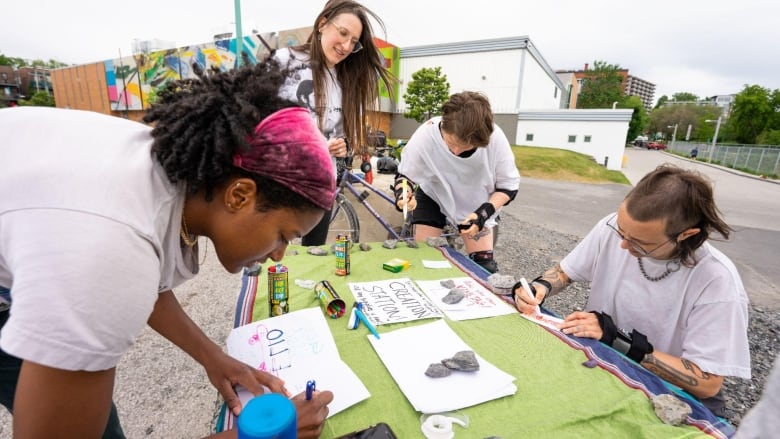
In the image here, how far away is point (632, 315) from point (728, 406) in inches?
50.5

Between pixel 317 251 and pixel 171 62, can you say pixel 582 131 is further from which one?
pixel 171 62

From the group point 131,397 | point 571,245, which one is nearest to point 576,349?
point 131,397

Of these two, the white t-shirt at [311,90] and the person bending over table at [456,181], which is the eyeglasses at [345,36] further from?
the person bending over table at [456,181]

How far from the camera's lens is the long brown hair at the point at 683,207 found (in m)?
1.26

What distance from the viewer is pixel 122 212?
595 millimetres

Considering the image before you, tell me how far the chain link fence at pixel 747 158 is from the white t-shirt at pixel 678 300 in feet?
72.4

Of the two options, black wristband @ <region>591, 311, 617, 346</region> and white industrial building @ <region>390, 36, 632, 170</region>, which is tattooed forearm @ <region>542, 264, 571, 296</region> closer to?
black wristband @ <region>591, 311, 617, 346</region>

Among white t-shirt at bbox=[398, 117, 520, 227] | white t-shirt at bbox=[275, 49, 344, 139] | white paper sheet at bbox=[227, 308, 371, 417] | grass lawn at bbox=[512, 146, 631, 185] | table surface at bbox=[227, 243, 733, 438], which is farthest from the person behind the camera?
grass lawn at bbox=[512, 146, 631, 185]

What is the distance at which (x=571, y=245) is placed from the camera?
5121 millimetres

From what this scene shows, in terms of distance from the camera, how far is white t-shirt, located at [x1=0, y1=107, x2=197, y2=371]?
525mm

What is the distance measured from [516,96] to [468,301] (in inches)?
817

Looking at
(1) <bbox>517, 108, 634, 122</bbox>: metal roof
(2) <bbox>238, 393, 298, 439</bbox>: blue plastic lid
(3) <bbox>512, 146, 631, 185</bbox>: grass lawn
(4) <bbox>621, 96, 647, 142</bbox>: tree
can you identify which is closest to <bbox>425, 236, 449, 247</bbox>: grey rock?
(2) <bbox>238, 393, 298, 439</bbox>: blue plastic lid

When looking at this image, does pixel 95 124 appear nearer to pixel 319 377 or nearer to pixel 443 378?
pixel 319 377

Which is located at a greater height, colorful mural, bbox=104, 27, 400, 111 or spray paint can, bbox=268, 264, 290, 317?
colorful mural, bbox=104, 27, 400, 111
